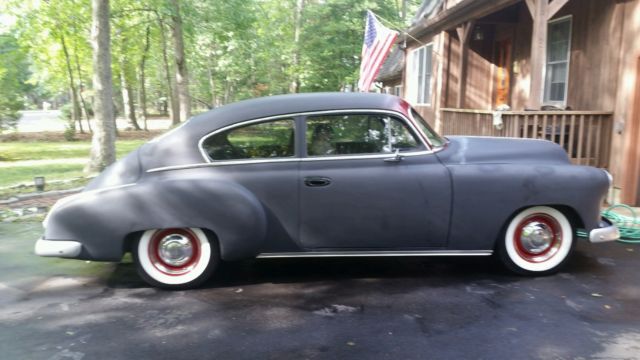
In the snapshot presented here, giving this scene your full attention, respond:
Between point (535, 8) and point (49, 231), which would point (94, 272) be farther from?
point (535, 8)

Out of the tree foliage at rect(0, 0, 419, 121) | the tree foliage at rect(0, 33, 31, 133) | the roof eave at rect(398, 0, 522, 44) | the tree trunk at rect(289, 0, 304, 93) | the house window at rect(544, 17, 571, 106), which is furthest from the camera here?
the tree trunk at rect(289, 0, 304, 93)

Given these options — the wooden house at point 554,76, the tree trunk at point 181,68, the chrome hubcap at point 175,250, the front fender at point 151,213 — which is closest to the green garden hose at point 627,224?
the wooden house at point 554,76

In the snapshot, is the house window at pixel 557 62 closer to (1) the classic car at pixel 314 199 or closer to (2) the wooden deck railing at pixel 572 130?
(2) the wooden deck railing at pixel 572 130

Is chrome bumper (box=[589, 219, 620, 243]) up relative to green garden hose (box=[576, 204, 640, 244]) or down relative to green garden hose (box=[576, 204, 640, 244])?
up

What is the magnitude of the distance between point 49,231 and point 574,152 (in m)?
7.24

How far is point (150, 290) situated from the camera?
4.47 m

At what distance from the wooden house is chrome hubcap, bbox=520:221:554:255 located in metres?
3.32

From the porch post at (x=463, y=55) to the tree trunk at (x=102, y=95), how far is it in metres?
7.74

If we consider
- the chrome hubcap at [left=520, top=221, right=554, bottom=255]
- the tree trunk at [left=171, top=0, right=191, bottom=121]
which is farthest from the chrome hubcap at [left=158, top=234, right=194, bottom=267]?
the tree trunk at [left=171, top=0, right=191, bottom=121]

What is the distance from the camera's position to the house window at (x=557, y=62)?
9281 millimetres

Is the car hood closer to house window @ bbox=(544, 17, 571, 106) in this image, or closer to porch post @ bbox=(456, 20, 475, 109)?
house window @ bbox=(544, 17, 571, 106)

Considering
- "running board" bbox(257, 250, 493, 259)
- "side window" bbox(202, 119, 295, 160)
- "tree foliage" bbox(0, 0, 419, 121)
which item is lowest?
"running board" bbox(257, 250, 493, 259)

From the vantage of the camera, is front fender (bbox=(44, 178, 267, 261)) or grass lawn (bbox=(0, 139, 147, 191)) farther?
grass lawn (bbox=(0, 139, 147, 191))

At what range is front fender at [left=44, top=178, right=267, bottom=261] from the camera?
14.0 feet
